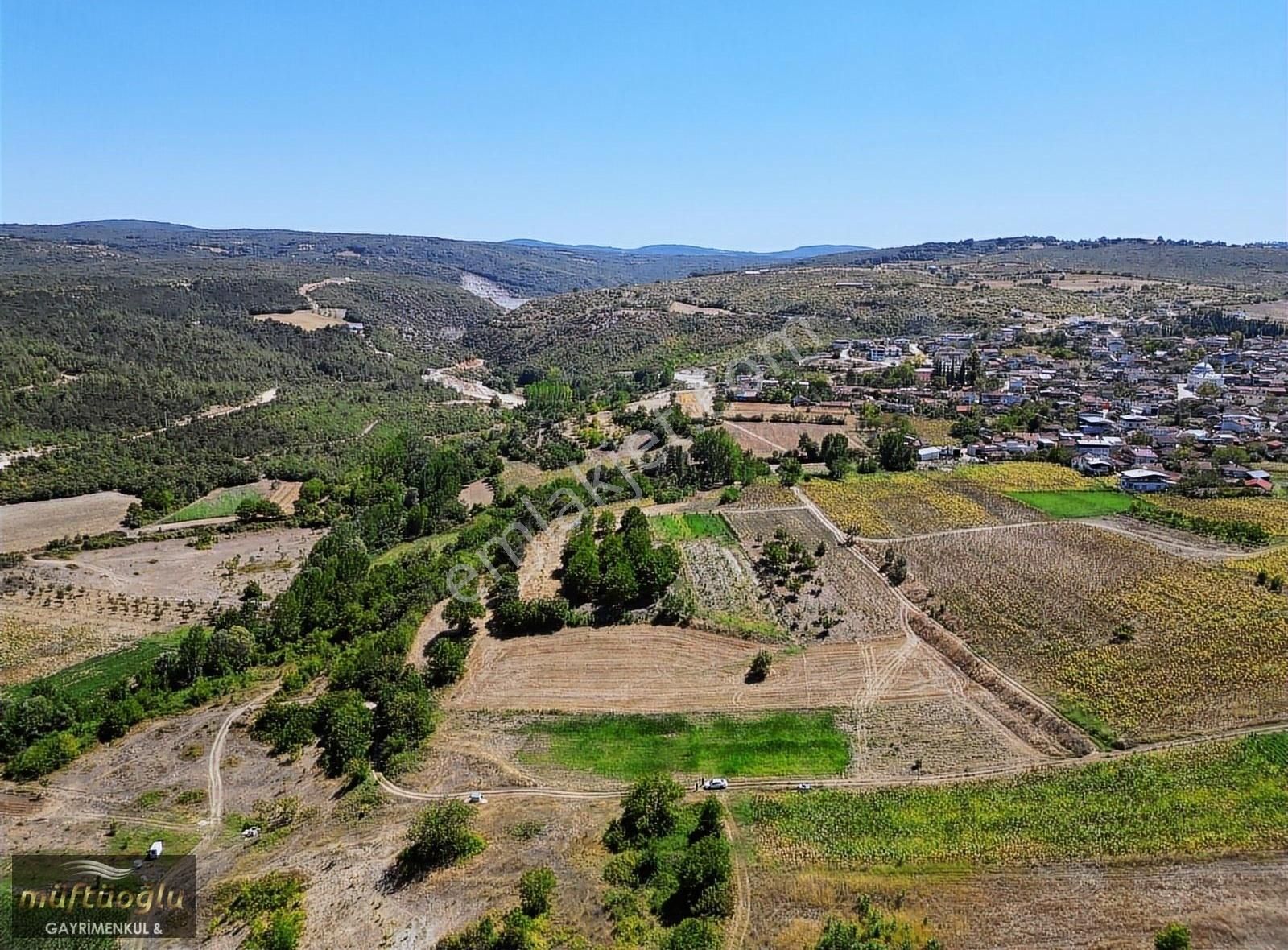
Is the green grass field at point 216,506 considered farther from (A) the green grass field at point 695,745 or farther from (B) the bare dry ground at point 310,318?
(B) the bare dry ground at point 310,318

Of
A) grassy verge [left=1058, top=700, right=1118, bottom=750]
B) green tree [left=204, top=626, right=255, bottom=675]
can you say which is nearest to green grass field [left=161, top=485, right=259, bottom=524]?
green tree [left=204, top=626, right=255, bottom=675]

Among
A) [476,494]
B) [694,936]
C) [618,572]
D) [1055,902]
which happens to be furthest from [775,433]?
[694,936]

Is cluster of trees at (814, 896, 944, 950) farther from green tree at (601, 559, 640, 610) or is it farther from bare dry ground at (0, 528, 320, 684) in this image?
bare dry ground at (0, 528, 320, 684)

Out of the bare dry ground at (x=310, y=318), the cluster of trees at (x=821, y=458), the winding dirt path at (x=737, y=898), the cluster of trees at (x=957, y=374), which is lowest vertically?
the winding dirt path at (x=737, y=898)

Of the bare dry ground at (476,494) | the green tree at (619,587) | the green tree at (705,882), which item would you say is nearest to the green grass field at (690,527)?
the green tree at (619,587)

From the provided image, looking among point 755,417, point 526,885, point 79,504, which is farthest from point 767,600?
point 79,504

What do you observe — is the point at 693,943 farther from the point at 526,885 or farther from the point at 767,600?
the point at 767,600
